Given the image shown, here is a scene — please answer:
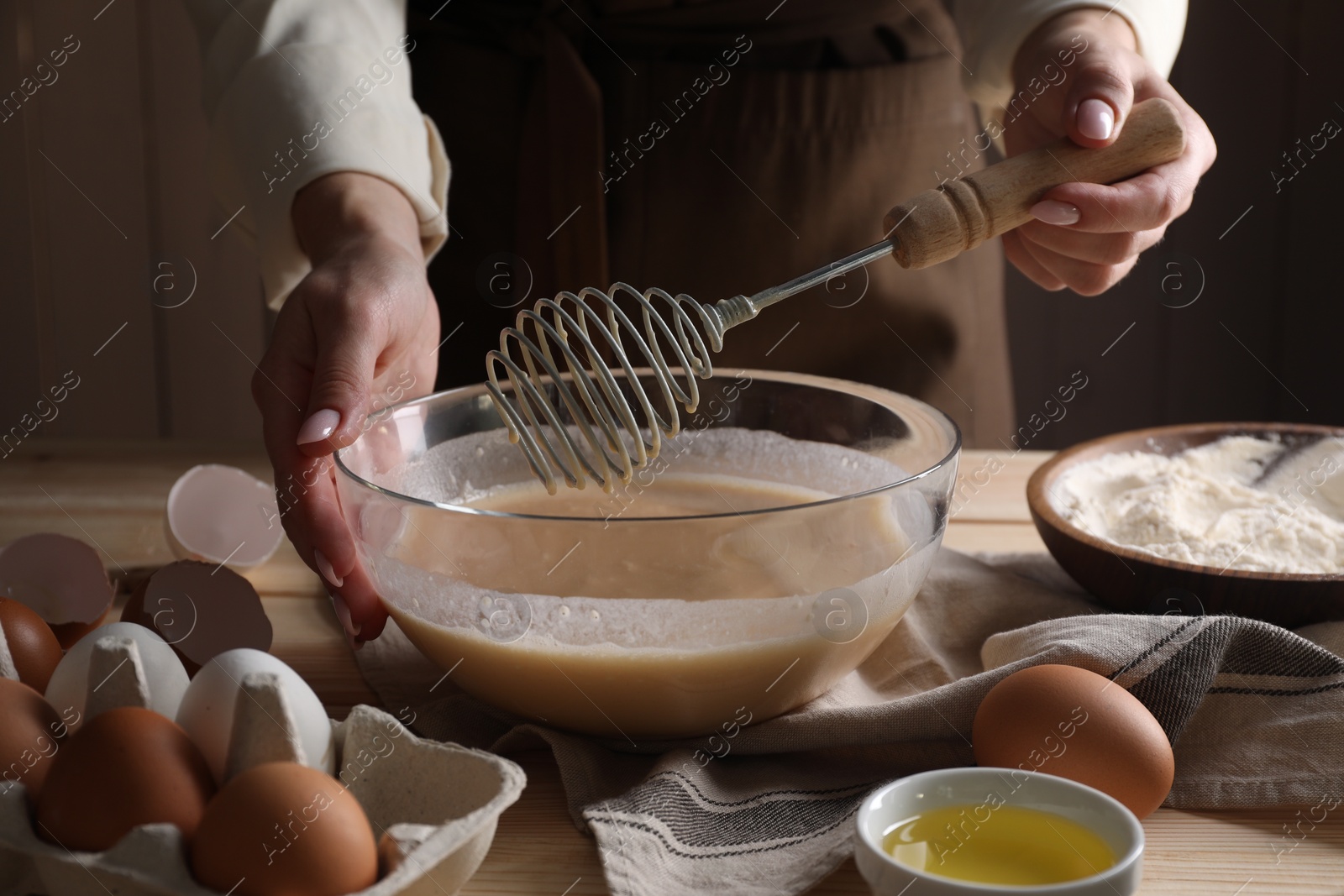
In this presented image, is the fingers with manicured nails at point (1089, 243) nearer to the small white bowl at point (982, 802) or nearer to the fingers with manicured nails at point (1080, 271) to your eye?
the fingers with manicured nails at point (1080, 271)

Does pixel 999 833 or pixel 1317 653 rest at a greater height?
pixel 999 833

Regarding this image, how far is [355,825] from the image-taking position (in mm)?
536

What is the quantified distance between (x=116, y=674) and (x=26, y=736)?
5 cm

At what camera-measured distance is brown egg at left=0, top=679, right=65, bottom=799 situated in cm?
58

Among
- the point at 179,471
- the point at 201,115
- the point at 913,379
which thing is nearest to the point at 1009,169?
the point at 913,379

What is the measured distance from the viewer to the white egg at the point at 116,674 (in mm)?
622

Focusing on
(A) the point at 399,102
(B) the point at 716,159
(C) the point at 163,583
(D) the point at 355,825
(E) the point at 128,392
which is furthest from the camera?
(E) the point at 128,392

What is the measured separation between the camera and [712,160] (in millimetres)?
1521

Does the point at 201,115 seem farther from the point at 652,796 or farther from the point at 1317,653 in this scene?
the point at 1317,653

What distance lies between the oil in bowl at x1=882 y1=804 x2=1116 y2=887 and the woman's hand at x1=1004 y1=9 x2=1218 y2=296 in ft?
1.53

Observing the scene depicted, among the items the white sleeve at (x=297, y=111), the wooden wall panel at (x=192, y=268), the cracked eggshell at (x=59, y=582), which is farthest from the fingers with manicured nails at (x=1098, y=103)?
the wooden wall panel at (x=192, y=268)

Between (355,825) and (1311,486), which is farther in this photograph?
(1311,486)

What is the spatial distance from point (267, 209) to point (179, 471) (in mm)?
385

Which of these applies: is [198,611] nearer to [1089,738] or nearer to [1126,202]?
[1089,738]
